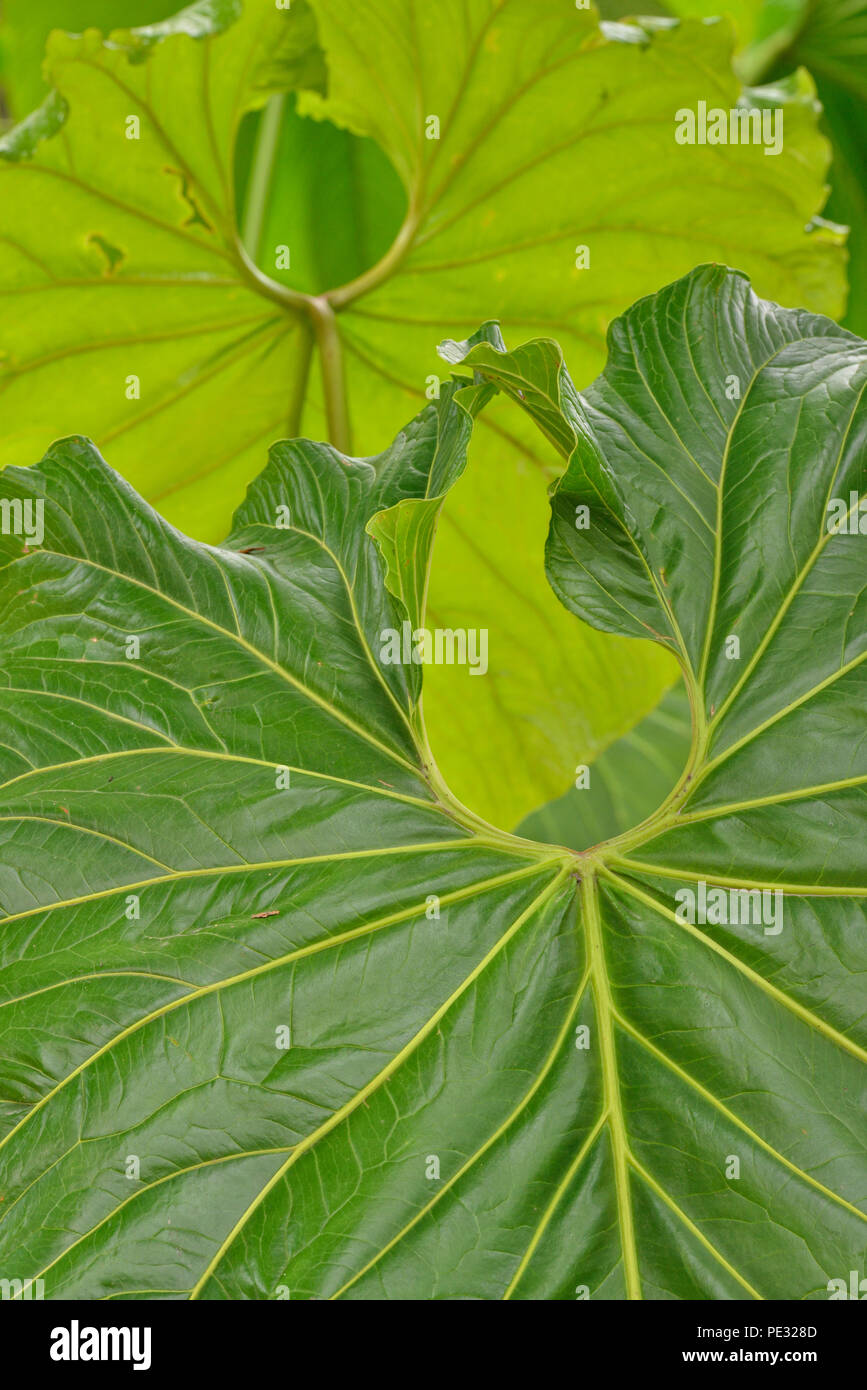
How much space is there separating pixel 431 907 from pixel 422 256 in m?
0.68

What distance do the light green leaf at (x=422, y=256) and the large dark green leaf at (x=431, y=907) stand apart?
0.39 m

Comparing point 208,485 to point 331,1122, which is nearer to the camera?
point 331,1122

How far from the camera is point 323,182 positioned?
4.11ft

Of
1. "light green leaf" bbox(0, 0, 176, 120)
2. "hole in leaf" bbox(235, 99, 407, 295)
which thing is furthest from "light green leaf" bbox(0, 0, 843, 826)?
"light green leaf" bbox(0, 0, 176, 120)

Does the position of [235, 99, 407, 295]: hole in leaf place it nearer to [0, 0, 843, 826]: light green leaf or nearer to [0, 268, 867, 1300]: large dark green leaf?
[0, 0, 843, 826]: light green leaf

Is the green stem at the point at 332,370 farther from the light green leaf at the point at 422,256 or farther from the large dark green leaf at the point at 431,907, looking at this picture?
the large dark green leaf at the point at 431,907

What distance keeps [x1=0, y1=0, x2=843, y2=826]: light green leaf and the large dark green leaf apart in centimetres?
39

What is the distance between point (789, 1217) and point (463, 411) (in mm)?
411

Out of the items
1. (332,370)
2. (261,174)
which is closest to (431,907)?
(332,370)

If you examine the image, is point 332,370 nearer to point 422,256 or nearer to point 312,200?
point 422,256

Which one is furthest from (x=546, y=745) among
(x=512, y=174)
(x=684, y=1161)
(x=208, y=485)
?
(x=684, y=1161)

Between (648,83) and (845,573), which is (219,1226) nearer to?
(845,573)

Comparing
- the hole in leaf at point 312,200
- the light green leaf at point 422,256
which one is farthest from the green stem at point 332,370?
the hole in leaf at point 312,200

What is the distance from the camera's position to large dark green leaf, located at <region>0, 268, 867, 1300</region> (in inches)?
19.7
